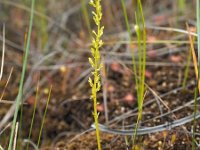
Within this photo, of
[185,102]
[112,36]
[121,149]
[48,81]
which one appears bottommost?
[121,149]

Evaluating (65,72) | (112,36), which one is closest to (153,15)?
(112,36)

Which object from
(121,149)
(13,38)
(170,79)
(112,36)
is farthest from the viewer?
(13,38)

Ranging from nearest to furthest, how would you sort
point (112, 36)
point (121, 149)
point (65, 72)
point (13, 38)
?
point (121, 149) < point (65, 72) < point (112, 36) < point (13, 38)

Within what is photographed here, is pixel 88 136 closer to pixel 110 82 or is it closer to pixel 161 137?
pixel 161 137

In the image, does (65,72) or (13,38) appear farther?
(13,38)

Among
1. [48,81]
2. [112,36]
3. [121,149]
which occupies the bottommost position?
[121,149]

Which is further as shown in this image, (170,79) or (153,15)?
(153,15)

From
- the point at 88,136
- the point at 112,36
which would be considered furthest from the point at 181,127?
the point at 112,36

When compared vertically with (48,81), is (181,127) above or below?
below

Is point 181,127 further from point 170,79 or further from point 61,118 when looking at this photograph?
point 61,118
